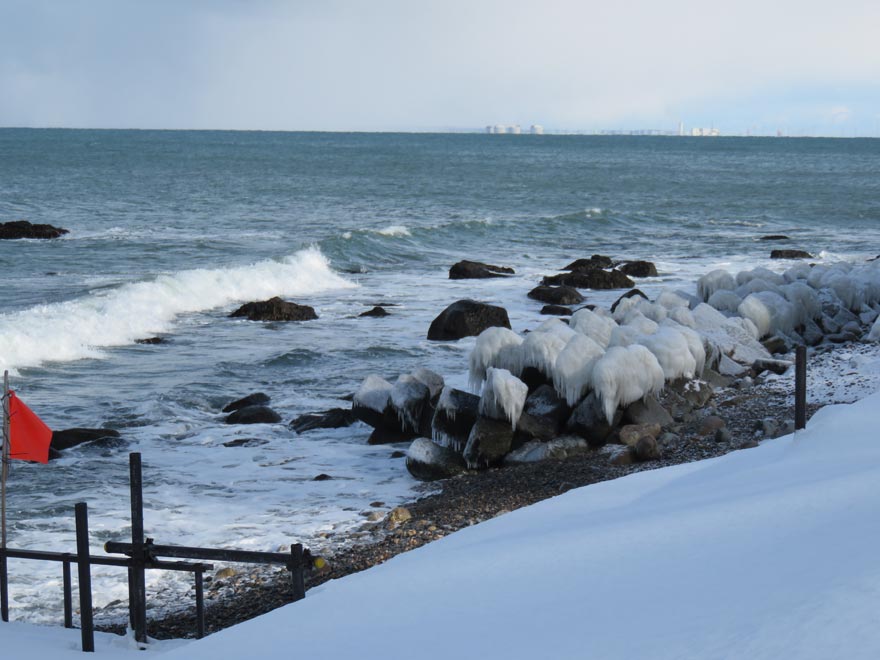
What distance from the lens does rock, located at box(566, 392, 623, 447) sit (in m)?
11.0

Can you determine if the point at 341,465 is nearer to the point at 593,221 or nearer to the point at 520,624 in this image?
the point at 520,624

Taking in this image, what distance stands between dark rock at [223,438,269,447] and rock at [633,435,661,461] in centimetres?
456

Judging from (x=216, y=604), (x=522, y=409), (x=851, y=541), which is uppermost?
(x=851, y=541)

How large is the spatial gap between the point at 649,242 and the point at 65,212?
26.5m

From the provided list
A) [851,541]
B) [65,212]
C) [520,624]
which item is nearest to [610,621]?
[520,624]

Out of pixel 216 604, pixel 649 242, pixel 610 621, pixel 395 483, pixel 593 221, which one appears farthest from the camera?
pixel 593 221

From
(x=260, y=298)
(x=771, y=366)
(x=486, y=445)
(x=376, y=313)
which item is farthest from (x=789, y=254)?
(x=486, y=445)

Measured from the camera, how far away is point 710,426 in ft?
35.6

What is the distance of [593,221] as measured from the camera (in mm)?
44562

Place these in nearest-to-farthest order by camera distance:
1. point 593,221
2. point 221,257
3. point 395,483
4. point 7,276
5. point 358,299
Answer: point 395,483 → point 358,299 → point 7,276 → point 221,257 → point 593,221

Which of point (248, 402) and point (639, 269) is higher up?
point (639, 269)

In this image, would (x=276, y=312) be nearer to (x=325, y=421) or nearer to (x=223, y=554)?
(x=325, y=421)

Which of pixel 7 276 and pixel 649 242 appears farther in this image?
pixel 649 242

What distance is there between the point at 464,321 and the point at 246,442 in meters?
7.06
